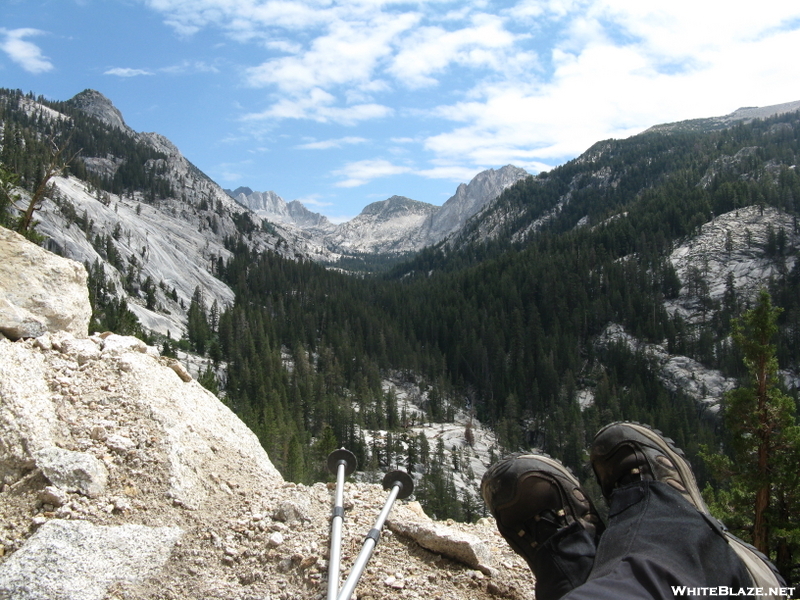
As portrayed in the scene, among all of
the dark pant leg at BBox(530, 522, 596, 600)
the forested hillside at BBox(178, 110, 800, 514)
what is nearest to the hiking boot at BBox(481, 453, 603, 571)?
the dark pant leg at BBox(530, 522, 596, 600)

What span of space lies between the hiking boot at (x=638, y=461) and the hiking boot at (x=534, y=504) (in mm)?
346

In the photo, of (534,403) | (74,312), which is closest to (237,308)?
(534,403)

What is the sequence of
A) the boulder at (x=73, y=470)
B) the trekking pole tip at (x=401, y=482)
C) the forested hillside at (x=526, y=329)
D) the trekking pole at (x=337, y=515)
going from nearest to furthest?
the trekking pole at (x=337, y=515)
the boulder at (x=73, y=470)
the trekking pole tip at (x=401, y=482)
the forested hillside at (x=526, y=329)

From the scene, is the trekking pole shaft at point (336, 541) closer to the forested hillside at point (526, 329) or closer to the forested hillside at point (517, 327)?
the forested hillside at point (517, 327)

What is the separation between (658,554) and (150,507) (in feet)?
15.8

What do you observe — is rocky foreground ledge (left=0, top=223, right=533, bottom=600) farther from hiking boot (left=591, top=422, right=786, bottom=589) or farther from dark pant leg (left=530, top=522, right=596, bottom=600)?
hiking boot (left=591, top=422, right=786, bottom=589)

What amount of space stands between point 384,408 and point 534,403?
30.4m

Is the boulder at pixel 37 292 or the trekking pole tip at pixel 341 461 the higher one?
the boulder at pixel 37 292

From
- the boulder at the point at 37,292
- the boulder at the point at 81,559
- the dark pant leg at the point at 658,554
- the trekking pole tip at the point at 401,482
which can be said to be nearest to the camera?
the dark pant leg at the point at 658,554

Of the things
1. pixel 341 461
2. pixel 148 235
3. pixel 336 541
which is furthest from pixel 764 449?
pixel 148 235

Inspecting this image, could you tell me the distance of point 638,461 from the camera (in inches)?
166

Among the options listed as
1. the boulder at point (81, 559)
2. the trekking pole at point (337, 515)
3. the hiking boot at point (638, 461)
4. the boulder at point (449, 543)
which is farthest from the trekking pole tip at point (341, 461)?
the hiking boot at point (638, 461)

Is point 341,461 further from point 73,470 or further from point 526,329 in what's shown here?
point 526,329

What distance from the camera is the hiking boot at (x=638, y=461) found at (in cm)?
408
